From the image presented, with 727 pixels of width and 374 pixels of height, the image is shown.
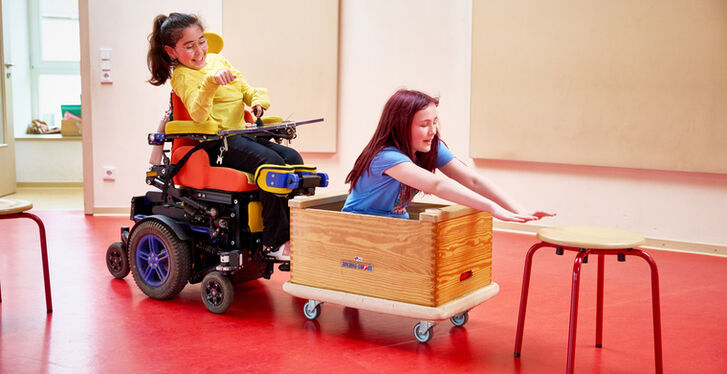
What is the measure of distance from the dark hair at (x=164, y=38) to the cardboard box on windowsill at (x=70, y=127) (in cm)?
513

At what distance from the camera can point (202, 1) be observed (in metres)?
5.69

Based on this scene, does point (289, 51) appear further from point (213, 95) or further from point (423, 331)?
point (423, 331)

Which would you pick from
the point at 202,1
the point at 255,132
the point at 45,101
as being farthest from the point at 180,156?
the point at 45,101

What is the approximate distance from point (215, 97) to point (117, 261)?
1083 mm

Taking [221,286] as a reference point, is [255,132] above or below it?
above

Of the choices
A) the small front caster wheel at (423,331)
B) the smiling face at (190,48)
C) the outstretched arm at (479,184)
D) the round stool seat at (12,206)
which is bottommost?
the small front caster wheel at (423,331)

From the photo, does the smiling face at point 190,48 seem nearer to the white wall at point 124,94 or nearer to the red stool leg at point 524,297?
the red stool leg at point 524,297

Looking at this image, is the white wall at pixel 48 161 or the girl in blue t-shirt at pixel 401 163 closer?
the girl in blue t-shirt at pixel 401 163

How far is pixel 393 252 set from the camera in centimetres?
265

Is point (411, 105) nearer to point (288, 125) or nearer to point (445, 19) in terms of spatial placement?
point (288, 125)

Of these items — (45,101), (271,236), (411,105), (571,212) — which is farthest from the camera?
(45,101)

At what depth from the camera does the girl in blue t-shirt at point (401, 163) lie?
2717 mm

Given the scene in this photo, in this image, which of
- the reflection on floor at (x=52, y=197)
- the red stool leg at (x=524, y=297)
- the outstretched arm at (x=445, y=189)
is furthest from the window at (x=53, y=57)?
the red stool leg at (x=524, y=297)

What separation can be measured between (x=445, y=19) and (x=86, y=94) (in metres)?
2.98
